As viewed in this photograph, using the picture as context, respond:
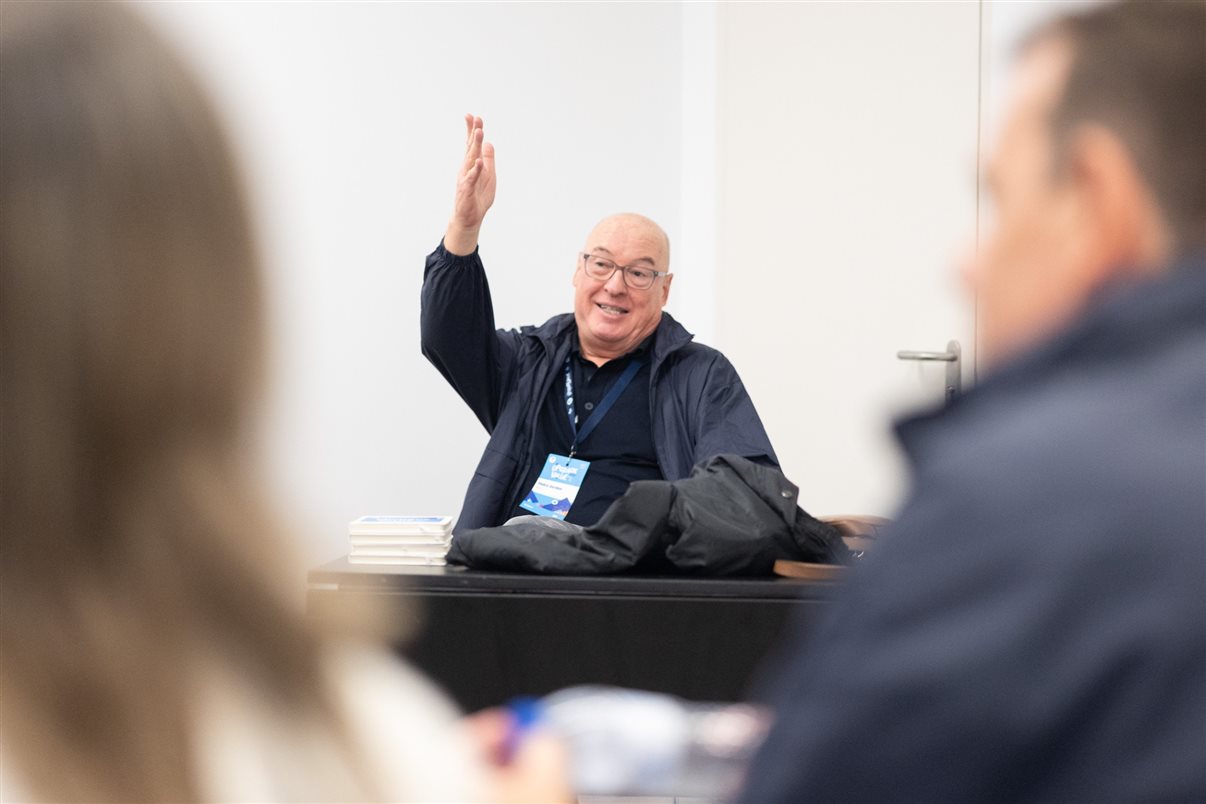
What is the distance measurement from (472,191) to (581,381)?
676 millimetres

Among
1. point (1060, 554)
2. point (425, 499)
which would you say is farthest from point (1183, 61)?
point (425, 499)

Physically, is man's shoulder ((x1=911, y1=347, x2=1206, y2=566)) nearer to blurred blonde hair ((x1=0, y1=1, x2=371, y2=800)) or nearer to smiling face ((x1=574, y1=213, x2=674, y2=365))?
blurred blonde hair ((x1=0, y1=1, x2=371, y2=800))

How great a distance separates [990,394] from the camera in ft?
2.58

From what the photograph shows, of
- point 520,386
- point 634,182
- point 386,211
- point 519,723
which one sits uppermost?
point 634,182

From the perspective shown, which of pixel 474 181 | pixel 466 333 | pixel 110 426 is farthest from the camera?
pixel 466 333

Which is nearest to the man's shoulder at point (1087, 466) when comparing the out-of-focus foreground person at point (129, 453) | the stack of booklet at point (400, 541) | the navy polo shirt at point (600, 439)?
the out-of-focus foreground person at point (129, 453)

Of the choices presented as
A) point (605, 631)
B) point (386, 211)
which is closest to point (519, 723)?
point (605, 631)

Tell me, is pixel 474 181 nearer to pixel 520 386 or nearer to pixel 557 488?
pixel 520 386

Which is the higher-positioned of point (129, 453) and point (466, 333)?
point (129, 453)

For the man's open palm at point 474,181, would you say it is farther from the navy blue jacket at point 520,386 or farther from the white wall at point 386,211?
the white wall at point 386,211

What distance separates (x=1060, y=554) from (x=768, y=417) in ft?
13.9

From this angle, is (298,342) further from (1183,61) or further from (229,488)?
(1183,61)

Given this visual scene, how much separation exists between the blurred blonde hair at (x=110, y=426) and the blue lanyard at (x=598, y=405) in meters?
3.30

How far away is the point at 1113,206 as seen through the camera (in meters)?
0.88
